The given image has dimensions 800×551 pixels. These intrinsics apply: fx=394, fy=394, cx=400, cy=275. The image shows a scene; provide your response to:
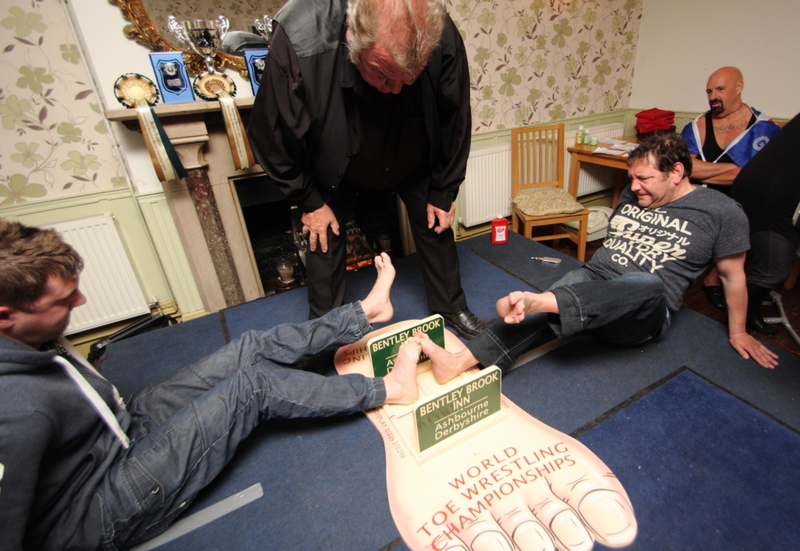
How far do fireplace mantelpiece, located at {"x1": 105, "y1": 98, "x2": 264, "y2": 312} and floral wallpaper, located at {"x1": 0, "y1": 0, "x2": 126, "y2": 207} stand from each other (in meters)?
0.23

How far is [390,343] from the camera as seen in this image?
130cm

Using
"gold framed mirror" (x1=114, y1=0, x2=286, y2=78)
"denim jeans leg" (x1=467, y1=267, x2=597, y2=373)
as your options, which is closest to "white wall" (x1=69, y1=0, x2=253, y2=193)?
"gold framed mirror" (x1=114, y1=0, x2=286, y2=78)

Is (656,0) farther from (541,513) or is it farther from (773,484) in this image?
(541,513)

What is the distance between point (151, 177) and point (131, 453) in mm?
1495

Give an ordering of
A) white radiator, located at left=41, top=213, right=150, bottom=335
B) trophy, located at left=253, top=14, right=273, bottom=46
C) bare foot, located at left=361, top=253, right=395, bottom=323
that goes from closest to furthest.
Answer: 1. bare foot, located at left=361, top=253, right=395, bottom=323
2. white radiator, located at left=41, top=213, right=150, bottom=335
3. trophy, located at left=253, top=14, right=273, bottom=46

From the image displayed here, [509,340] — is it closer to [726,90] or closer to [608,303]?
[608,303]

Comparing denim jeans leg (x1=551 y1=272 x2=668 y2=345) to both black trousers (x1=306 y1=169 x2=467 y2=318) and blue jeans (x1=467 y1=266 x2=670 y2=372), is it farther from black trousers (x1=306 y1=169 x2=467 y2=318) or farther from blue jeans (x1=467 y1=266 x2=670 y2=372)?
black trousers (x1=306 y1=169 x2=467 y2=318)

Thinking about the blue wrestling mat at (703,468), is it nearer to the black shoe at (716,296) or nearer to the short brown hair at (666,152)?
the short brown hair at (666,152)

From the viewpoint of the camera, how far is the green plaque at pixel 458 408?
3.35 ft

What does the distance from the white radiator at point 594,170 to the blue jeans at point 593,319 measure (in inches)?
77.4

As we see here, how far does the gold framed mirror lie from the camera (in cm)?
172

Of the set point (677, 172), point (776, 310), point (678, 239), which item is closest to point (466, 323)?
point (678, 239)

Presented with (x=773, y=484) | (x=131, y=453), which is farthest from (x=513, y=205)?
(x=131, y=453)

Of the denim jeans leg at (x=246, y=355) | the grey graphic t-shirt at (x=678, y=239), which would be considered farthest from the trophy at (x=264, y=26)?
the grey graphic t-shirt at (x=678, y=239)
